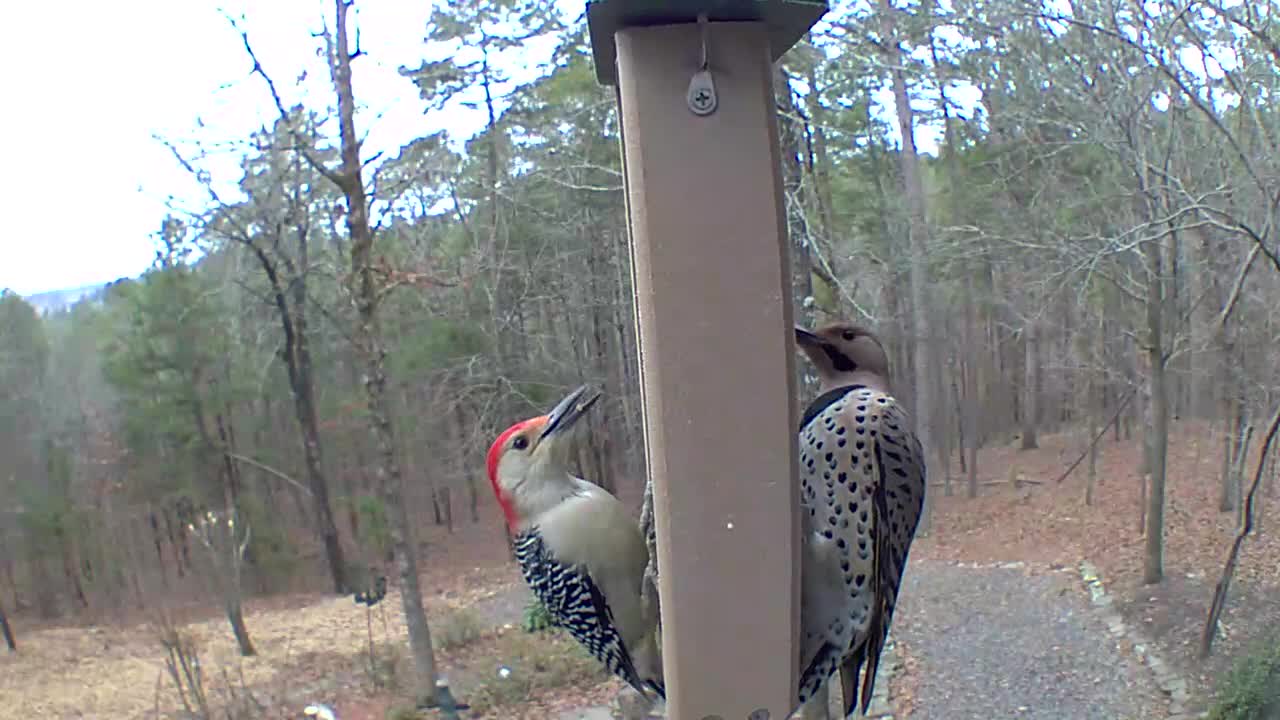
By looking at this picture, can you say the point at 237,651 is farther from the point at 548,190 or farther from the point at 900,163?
the point at 900,163

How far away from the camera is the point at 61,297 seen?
9.92 m

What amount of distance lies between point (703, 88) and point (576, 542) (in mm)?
625

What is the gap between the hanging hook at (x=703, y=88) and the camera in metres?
0.92

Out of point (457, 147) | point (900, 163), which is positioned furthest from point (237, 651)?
point (900, 163)

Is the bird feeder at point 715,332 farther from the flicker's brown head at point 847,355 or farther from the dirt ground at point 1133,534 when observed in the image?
the dirt ground at point 1133,534

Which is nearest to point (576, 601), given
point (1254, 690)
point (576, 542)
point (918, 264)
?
point (576, 542)

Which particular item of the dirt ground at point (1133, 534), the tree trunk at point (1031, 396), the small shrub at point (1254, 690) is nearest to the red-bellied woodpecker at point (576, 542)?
the small shrub at point (1254, 690)

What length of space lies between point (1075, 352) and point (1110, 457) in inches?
80.9

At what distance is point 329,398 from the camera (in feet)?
42.4

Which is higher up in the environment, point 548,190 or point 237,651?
point 548,190

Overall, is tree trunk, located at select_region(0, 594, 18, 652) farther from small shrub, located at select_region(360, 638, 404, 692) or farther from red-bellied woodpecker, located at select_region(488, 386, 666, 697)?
red-bellied woodpecker, located at select_region(488, 386, 666, 697)

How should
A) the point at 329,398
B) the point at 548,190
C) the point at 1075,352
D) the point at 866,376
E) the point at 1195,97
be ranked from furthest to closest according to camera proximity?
1. the point at 329,398
2. the point at 1075,352
3. the point at 548,190
4. the point at 1195,97
5. the point at 866,376

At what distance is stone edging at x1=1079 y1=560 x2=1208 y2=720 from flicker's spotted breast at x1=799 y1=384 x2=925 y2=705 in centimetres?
575

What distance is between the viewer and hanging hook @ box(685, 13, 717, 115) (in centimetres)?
92
